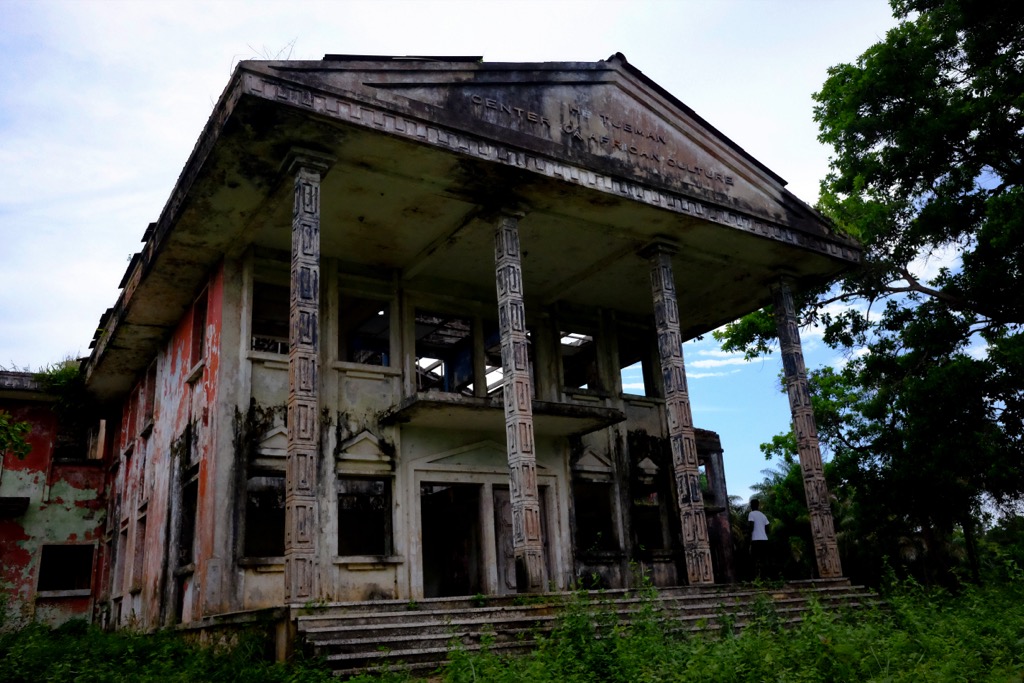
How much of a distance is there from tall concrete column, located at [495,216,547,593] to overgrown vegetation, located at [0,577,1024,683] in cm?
156

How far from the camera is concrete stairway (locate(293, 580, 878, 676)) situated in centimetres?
877

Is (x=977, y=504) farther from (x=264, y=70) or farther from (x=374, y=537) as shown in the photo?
(x=264, y=70)

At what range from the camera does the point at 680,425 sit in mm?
14828

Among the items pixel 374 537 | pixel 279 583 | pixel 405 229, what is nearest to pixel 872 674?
pixel 279 583

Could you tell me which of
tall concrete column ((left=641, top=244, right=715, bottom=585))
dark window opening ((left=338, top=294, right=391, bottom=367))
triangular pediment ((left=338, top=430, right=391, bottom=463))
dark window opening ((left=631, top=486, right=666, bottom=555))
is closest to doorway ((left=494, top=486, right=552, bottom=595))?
dark window opening ((left=631, top=486, right=666, bottom=555))

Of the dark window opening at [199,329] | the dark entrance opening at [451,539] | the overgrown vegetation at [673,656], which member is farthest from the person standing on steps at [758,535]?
the dark window opening at [199,329]

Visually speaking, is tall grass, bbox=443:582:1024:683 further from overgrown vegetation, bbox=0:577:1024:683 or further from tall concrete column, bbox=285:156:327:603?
tall concrete column, bbox=285:156:327:603

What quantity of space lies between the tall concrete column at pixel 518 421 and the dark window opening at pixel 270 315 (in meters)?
4.70

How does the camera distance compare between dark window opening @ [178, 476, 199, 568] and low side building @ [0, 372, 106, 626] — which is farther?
low side building @ [0, 372, 106, 626]

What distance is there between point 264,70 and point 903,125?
14.1m

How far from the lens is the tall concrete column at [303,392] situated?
10.4 m

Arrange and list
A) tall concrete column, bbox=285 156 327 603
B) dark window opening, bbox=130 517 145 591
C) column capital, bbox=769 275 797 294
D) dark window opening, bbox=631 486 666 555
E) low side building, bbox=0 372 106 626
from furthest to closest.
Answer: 1. low side building, bbox=0 372 106 626
2. dark window opening, bbox=631 486 666 555
3. column capital, bbox=769 275 797 294
4. dark window opening, bbox=130 517 145 591
5. tall concrete column, bbox=285 156 327 603

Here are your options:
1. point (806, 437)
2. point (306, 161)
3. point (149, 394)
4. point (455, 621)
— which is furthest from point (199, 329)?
point (806, 437)

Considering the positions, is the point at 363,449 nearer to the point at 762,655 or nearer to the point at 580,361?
the point at 580,361
